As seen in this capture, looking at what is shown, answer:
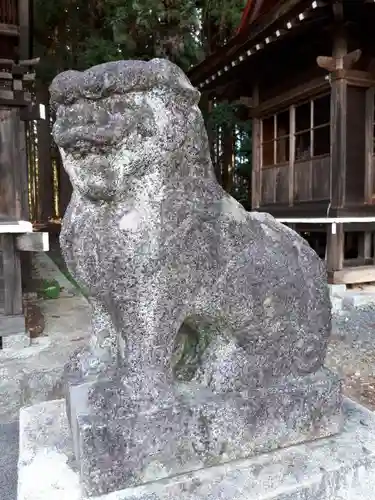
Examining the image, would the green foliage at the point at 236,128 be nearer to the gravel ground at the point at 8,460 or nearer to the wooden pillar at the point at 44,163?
the wooden pillar at the point at 44,163

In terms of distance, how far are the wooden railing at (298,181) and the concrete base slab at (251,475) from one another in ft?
16.9

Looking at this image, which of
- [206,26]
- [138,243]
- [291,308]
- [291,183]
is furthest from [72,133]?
[206,26]

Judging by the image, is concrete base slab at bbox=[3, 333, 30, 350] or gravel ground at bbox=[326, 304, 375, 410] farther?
concrete base slab at bbox=[3, 333, 30, 350]

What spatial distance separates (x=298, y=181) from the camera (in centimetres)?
704

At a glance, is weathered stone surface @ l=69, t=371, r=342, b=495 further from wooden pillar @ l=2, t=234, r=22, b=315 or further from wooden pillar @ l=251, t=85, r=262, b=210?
wooden pillar @ l=251, t=85, r=262, b=210

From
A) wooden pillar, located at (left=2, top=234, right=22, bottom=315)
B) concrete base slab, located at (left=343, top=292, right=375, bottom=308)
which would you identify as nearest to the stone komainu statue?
wooden pillar, located at (left=2, top=234, right=22, bottom=315)

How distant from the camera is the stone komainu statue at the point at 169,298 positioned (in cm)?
132

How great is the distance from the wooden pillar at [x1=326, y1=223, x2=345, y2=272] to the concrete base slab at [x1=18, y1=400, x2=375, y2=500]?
4.74 meters

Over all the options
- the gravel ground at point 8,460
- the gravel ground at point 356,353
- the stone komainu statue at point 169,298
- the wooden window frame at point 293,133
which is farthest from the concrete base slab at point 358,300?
the stone komainu statue at point 169,298

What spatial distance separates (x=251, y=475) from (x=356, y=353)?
338cm

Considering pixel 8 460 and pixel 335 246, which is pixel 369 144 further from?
pixel 8 460

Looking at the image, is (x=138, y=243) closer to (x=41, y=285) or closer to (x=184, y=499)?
(x=184, y=499)

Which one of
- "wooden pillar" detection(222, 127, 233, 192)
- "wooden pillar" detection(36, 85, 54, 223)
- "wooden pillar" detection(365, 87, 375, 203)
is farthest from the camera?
"wooden pillar" detection(36, 85, 54, 223)

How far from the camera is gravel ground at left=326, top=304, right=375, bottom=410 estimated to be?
3644mm
